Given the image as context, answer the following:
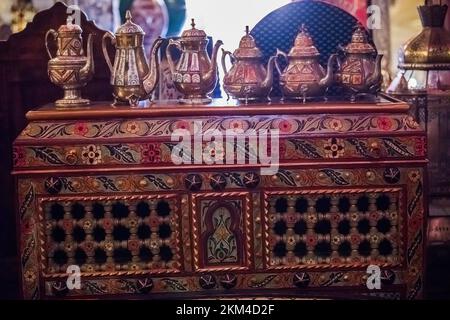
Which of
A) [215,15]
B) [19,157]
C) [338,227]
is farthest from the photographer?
[215,15]

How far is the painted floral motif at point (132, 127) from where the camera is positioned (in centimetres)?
258

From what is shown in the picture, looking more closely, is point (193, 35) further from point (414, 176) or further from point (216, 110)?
point (414, 176)

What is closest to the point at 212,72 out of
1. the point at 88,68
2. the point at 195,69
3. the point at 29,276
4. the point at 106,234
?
the point at 195,69

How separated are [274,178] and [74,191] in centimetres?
64

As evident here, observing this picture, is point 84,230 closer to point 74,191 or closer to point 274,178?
point 74,191

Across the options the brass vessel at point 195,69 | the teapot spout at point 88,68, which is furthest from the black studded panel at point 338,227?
the teapot spout at point 88,68

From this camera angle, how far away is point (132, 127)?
258cm

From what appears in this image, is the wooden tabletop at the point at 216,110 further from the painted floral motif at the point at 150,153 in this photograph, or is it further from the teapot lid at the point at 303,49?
the teapot lid at the point at 303,49

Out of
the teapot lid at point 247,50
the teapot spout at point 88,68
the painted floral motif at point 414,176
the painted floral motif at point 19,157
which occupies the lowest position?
the painted floral motif at point 414,176

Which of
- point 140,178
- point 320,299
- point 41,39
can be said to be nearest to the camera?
point 320,299

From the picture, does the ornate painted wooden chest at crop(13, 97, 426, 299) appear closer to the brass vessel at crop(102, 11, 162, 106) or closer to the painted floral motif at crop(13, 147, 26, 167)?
the painted floral motif at crop(13, 147, 26, 167)

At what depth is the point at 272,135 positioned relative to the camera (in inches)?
101

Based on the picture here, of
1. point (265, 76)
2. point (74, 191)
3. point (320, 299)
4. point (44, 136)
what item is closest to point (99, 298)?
point (74, 191)

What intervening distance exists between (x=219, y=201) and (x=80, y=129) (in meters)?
0.50
